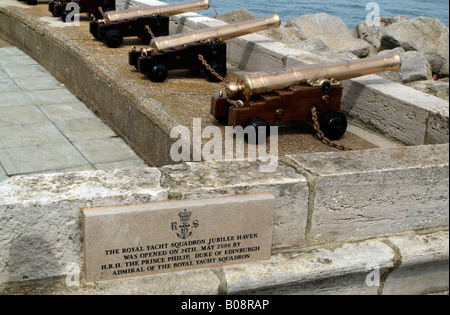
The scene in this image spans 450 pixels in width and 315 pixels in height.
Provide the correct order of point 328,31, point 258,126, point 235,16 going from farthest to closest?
point 328,31 → point 235,16 → point 258,126

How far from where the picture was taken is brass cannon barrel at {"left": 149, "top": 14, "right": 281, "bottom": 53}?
575 cm

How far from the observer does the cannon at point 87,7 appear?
839 centimetres

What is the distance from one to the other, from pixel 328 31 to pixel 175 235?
1089cm

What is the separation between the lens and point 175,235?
279 cm

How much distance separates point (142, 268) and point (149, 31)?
4.74 meters

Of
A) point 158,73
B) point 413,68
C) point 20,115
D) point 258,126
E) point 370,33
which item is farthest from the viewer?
point 370,33

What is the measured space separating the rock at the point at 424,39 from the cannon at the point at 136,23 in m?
5.63

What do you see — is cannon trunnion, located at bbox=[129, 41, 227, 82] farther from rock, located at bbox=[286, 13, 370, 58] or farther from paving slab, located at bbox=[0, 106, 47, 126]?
rock, located at bbox=[286, 13, 370, 58]

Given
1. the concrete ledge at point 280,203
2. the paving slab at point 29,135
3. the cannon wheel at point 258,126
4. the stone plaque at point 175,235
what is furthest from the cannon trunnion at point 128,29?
the stone plaque at point 175,235

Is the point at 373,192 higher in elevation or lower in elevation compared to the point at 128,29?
lower

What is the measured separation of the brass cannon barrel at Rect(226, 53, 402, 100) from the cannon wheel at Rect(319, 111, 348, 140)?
0.27m

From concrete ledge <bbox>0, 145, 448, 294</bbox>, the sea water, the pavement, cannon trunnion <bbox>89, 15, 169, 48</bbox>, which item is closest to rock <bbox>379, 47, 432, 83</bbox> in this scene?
cannon trunnion <bbox>89, 15, 169, 48</bbox>

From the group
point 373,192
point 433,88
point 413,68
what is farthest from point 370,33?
point 373,192

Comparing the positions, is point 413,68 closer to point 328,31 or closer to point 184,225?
point 328,31
